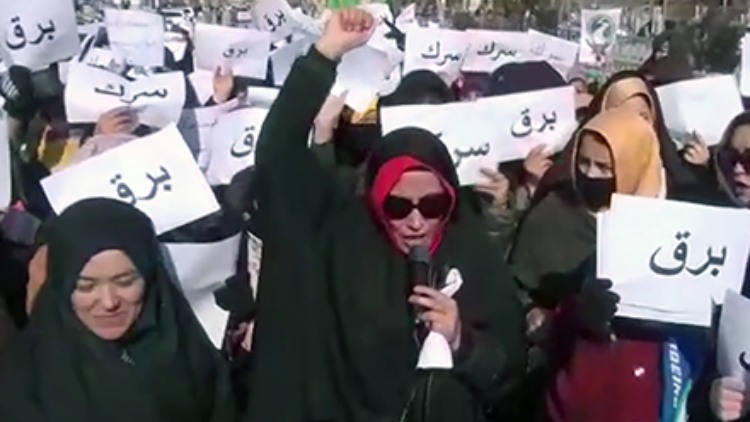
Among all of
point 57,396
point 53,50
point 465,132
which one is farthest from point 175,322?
point 53,50

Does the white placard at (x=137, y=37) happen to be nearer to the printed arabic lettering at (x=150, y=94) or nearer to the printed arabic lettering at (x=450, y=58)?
the printed arabic lettering at (x=150, y=94)

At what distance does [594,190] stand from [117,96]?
2400 millimetres

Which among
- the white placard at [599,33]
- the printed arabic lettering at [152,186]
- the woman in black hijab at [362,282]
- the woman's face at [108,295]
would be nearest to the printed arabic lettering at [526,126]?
the printed arabic lettering at [152,186]

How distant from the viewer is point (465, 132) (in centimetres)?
628

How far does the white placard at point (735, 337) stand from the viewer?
437cm

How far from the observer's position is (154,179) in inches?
208

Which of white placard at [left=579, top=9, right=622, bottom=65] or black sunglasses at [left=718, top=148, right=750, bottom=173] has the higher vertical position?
black sunglasses at [left=718, top=148, right=750, bottom=173]

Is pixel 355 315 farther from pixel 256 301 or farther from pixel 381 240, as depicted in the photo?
pixel 256 301

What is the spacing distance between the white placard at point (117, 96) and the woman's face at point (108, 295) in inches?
102

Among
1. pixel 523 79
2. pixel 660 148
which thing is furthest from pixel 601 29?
pixel 660 148

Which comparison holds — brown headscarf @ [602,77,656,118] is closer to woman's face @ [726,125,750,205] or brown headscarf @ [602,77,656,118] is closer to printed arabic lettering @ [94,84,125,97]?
woman's face @ [726,125,750,205]

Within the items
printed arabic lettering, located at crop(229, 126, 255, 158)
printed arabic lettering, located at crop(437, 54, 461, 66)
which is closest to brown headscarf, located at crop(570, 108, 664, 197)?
printed arabic lettering, located at crop(229, 126, 255, 158)

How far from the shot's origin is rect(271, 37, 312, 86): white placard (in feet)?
25.9

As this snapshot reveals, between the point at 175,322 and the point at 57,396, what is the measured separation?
0.37 metres
